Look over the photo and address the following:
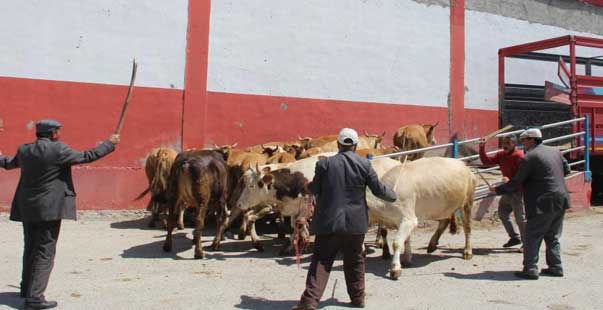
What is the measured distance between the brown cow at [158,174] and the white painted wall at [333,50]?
2.51 meters

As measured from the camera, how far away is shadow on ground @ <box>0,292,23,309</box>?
19.0 feet

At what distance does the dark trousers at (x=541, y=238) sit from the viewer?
6.90m

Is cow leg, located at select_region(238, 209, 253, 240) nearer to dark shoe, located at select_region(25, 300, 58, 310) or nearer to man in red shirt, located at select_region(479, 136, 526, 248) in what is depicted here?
man in red shirt, located at select_region(479, 136, 526, 248)

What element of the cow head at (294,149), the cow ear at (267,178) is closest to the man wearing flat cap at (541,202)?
the cow ear at (267,178)

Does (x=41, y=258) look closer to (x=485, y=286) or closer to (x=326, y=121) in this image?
(x=485, y=286)

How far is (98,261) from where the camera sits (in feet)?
26.0

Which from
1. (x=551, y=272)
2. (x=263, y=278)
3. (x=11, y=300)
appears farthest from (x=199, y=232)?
(x=551, y=272)

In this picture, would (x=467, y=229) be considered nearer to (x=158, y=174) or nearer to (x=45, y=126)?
(x=158, y=174)

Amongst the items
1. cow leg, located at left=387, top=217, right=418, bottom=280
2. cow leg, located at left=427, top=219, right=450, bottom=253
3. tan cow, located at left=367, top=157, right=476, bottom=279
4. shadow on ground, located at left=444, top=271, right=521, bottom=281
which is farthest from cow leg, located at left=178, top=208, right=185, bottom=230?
shadow on ground, located at left=444, top=271, right=521, bottom=281

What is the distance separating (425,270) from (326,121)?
744 centimetres

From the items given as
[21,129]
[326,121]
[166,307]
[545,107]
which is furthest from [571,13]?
[166,307]

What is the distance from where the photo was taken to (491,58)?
55.5 feet

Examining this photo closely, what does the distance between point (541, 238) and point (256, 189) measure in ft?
12.4

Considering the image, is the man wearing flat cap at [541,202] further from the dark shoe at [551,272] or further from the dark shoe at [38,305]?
the dark shoe at [38,305]
